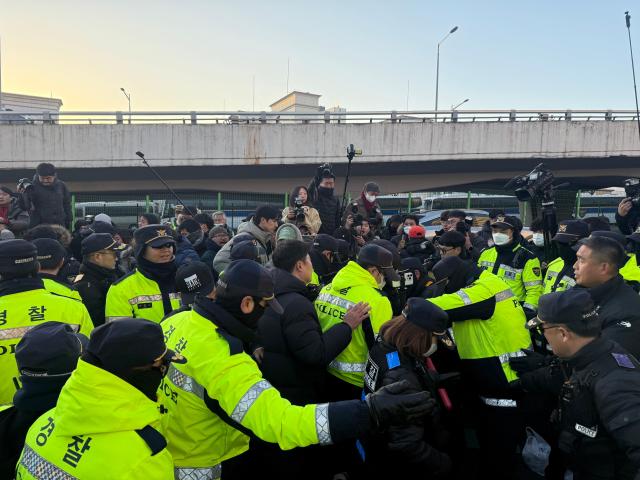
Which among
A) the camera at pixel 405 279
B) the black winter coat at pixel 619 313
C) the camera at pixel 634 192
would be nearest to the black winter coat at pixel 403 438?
the black winter coat at pixel 619 313

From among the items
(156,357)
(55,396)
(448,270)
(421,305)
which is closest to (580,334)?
(421,305)

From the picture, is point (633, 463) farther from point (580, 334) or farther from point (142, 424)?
point (142, 424)

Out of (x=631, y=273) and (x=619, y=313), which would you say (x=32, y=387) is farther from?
(x=631, y=273)

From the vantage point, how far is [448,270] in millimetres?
3889

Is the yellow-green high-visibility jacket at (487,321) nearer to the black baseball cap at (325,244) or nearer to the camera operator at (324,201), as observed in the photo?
the black baseball cap at (325,244)

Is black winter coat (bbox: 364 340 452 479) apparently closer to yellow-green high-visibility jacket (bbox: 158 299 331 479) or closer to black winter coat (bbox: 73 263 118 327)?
yellow-green high-visibility jacket (bbox: 158 299 331 479)

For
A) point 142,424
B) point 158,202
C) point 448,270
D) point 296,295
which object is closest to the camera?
Answer: point 142,424

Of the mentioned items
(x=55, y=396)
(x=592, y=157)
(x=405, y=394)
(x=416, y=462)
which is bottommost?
(x=416, y=462)

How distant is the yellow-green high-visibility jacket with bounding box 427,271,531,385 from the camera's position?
3.45m

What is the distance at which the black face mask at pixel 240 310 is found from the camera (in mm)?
2186

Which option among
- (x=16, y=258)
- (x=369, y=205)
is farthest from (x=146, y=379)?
(x=369, y=205)

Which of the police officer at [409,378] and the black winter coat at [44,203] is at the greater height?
the black winter coat at [44,203]

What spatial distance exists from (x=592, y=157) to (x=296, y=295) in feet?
66.1

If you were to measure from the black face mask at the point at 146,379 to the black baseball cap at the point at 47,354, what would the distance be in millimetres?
413
